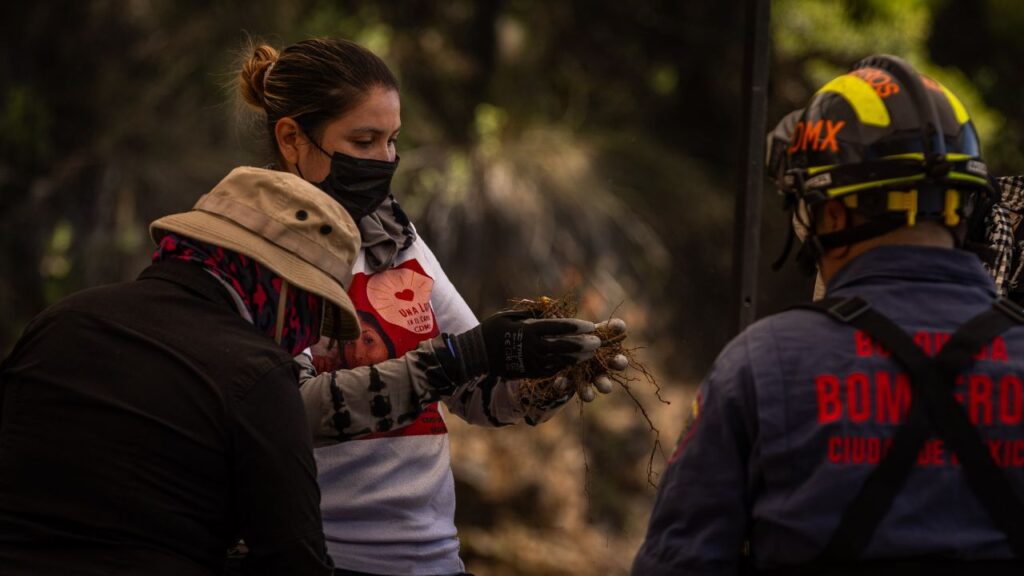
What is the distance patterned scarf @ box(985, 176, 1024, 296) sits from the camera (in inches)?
113

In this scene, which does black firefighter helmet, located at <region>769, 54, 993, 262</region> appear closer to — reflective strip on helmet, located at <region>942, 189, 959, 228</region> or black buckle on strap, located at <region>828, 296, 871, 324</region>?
reflective strip on helmet, located at <region>942, 189, 959, 228</region>

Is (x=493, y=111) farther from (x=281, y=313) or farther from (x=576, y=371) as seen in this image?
(x=281, y=313)

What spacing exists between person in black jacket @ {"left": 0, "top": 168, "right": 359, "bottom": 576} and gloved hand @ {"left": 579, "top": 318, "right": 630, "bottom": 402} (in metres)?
0.86

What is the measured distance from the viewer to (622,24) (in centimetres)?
820

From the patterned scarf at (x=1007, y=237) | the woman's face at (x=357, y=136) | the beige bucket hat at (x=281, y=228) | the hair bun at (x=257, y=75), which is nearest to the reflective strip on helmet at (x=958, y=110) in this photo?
the patterned scarf at (x=1007, y=237)

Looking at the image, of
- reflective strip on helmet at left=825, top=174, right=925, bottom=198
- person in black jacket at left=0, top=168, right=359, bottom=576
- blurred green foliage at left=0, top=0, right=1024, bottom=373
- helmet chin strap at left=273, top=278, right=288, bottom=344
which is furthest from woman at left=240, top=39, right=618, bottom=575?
blurred green foliage at left=0, top=0, right=1024, bottom=373

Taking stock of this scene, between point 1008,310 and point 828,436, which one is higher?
point 1008,310

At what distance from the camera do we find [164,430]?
195cm

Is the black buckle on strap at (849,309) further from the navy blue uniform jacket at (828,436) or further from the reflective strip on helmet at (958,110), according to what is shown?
the reflective strip on helmet at (958,110)

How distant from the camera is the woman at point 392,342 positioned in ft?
8.14

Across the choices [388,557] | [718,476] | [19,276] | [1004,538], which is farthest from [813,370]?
[19,276]

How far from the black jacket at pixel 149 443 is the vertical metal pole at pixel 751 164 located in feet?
5.76

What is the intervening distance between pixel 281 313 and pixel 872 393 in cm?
95

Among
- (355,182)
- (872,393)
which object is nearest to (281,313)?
(355,182)
